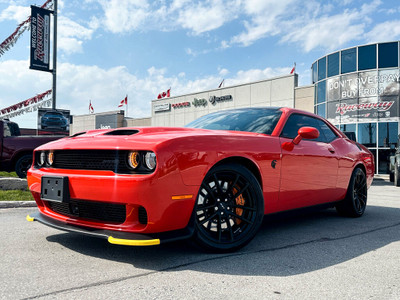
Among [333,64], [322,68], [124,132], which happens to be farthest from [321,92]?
[124,132]

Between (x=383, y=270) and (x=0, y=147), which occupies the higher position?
(x=0, y=147)

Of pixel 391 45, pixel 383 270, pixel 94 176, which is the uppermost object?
pixel 391 45

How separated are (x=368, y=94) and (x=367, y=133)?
7.24 ft

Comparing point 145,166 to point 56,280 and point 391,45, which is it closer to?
point 56,280

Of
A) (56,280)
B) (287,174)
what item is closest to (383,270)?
(287,174)

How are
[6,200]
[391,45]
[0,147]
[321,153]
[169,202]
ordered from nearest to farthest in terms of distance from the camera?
[169,202] < [321,153] < [6,200] < [0,147] < [391,45]

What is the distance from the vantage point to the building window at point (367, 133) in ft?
65.7

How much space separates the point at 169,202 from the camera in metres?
2.54

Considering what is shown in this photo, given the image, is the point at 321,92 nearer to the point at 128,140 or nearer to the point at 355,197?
the point at 355,197

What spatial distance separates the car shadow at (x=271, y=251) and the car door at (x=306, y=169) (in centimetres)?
27

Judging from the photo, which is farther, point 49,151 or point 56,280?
point 49,151

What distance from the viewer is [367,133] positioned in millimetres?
20188

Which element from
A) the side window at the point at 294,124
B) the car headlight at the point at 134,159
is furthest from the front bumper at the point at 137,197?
the side window at the point at 294,124

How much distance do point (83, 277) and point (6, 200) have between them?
13.8ft
